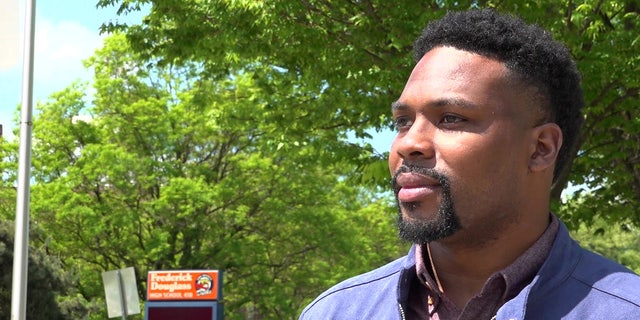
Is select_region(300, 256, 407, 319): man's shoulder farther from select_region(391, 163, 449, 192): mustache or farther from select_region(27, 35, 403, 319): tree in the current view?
select_region(27, 35, 403, 319): tree

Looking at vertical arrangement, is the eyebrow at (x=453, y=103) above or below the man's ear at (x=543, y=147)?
above

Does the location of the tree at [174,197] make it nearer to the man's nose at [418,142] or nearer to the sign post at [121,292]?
the sign post at [121,292]

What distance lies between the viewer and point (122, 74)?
37.8 meters

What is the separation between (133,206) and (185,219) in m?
1.92

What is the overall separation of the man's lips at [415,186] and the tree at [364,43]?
9702 millimetres

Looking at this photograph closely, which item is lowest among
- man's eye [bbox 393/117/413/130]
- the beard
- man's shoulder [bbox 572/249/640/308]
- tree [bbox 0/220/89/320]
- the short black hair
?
man's shoulder [bbox 572/249/640/308]

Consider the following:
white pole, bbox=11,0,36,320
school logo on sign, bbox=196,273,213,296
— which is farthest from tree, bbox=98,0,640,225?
school logo on sign, bbox=196,273,213,296

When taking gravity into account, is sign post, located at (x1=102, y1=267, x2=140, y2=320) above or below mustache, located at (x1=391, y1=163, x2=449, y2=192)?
above

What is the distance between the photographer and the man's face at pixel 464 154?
7.07 feet

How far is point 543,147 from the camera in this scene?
7.44 ft

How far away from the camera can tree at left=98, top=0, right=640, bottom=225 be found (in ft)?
40.5

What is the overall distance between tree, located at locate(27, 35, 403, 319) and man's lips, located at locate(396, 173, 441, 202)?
105 feet

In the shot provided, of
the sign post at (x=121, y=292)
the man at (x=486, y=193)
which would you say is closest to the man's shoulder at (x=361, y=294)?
the man at (x=486, y=193)

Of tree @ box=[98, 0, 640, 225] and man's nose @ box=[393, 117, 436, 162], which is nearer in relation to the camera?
man's nose @ box=[393, 117, 436, 162]
